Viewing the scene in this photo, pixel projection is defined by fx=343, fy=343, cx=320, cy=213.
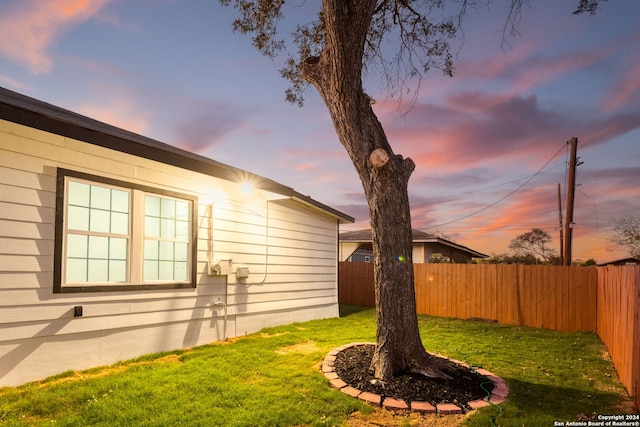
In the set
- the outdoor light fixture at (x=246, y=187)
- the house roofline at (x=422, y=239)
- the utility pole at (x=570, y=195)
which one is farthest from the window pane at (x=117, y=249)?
the utility pole at (x=570, y=195)

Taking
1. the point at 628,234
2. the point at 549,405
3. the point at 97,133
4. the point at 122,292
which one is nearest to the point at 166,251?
the point at 122,292

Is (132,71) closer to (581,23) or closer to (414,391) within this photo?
(414,391)

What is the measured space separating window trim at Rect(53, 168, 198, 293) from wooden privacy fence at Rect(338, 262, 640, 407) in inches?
237

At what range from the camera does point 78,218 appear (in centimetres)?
532

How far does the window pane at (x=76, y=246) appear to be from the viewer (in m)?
5.05

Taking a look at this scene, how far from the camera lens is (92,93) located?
24.4 ft

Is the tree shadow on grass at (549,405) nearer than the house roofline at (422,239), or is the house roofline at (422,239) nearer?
the tree shadow on grass at (549,405)

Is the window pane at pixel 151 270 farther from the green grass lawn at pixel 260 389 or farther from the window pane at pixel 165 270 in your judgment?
the green grass lawn at pixel 260 389

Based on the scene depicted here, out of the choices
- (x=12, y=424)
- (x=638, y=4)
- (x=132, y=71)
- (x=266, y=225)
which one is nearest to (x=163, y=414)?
(x=12, y=424)

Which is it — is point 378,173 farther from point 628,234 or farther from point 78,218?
point 628,234

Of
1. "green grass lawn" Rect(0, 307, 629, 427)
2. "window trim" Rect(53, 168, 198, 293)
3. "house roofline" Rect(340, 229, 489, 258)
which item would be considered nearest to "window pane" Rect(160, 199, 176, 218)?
"window trim" Rect(53, 168, 198, 293)

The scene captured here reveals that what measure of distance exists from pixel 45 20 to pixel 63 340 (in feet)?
18.4

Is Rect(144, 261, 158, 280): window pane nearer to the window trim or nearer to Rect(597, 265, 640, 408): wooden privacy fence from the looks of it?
the window trim

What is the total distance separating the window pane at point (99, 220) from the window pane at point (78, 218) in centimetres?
7
